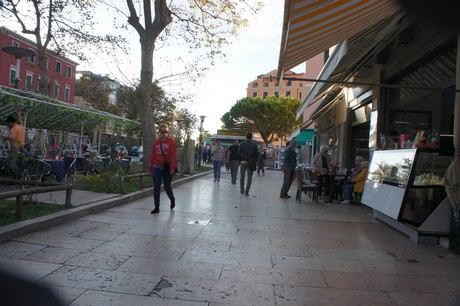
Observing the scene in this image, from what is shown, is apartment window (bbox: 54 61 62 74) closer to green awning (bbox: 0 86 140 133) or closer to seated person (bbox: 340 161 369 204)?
green awning (bbox: 0 86 140 133)

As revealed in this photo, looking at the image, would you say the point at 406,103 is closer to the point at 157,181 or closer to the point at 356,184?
the point at 356,184

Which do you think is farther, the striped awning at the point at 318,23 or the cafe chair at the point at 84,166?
the cafe chair at the point at 84,166

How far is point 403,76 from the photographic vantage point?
31.7 ft

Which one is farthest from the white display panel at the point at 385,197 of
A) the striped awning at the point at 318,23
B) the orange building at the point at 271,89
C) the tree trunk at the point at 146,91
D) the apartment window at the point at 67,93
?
the orange building at the point at 271,89

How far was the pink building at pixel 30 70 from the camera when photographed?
41.7 meters

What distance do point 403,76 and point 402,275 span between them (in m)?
6.56

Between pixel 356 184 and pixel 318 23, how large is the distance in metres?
5.96

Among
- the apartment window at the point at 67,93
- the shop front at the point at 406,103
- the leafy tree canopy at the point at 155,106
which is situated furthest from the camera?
the apartment window at the point at 67,93

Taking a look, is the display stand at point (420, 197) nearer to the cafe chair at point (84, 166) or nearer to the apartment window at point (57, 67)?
the cafe chair at point (84, 166)

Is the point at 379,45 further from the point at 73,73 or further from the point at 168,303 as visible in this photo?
the point at 73,73

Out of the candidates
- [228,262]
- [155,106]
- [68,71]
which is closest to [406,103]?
[228,262]

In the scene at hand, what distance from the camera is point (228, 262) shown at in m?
4.62

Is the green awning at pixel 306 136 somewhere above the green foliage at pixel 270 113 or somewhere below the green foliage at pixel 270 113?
below

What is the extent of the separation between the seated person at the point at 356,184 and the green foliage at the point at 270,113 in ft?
166
